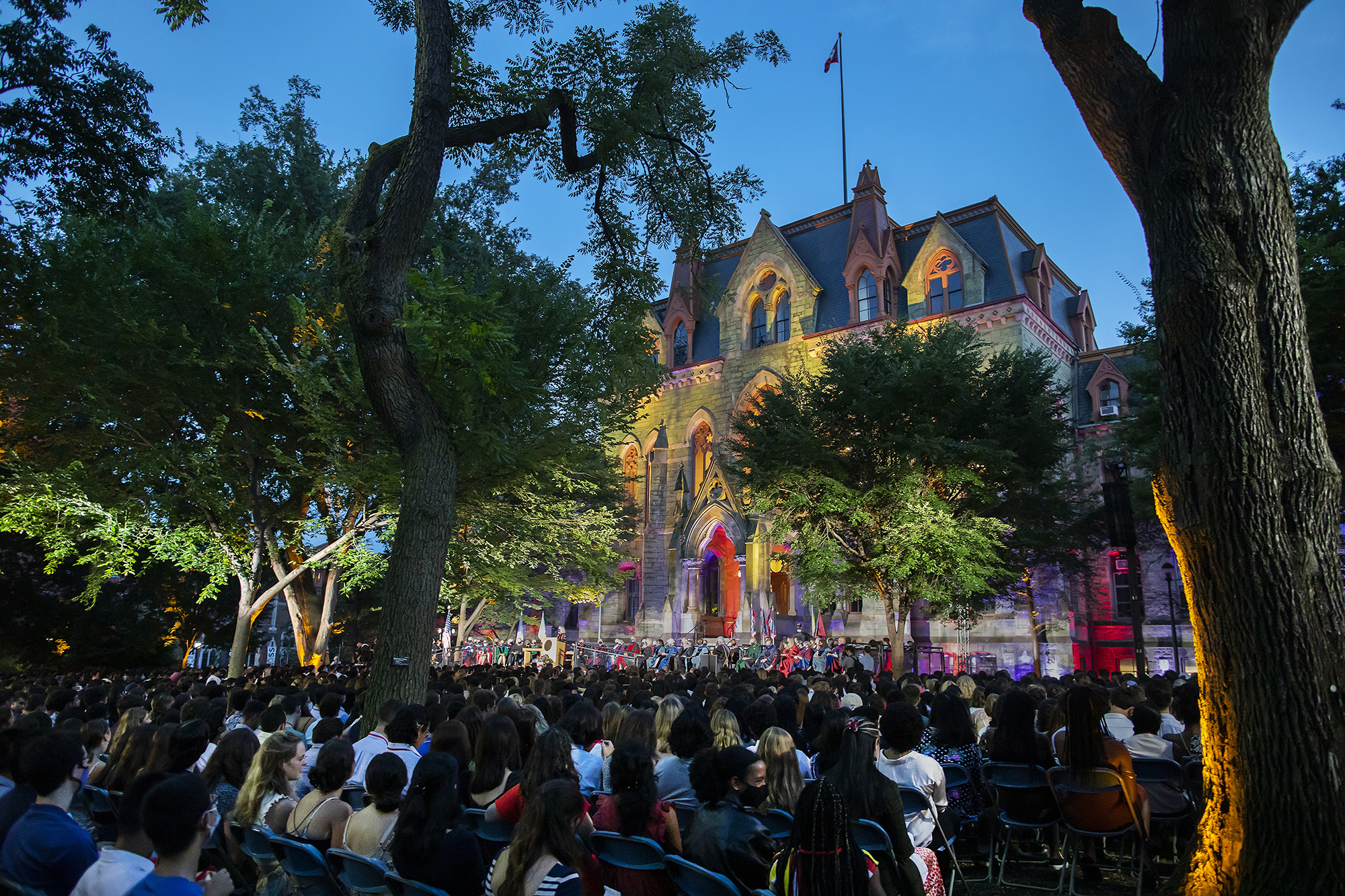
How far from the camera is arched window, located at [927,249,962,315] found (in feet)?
107

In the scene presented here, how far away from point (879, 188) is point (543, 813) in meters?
36.9

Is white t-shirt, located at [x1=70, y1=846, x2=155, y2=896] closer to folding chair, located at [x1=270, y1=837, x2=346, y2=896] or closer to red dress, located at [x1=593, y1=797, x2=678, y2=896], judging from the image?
folding chair, located at [x1=270, y1=837, x2=346, y2=896]

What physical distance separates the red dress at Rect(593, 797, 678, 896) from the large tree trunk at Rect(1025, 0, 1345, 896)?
3.09m

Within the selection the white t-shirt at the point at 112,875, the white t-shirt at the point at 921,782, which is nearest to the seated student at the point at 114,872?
the white t-shirt at the point at 112,875

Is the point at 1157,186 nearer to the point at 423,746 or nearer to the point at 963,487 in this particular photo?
the point at 423,746

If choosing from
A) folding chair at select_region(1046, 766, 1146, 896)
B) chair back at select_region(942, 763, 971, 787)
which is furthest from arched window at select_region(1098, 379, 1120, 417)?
folding chair at select_region(1046, 766, 1146, 896)

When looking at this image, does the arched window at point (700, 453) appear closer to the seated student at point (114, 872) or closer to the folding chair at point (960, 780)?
the folding chair at point (960, 780)

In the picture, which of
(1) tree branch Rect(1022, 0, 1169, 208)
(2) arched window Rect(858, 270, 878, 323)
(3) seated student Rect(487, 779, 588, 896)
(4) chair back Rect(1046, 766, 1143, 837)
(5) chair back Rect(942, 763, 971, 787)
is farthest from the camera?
(2) arched window Rect(858, 270, 878, 323)

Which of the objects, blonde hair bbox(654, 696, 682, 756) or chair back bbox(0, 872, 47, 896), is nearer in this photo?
chair back bbox(0, 872, 47, 896)

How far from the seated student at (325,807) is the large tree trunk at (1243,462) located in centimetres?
485

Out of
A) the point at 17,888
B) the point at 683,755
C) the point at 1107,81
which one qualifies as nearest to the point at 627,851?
the point at 683,755

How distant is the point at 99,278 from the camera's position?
50.1ft

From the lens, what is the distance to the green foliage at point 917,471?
20.9 meters

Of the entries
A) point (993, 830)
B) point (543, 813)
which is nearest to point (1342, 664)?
point (993, 830)
